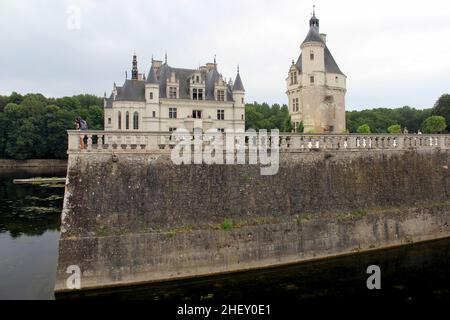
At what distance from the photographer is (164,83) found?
36094 millimetres

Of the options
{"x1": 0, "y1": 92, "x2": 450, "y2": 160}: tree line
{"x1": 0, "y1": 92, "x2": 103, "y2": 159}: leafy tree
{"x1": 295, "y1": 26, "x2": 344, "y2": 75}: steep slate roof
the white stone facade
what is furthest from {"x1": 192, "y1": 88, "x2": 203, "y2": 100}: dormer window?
{"x1": 0, "y1": 92, "x2": 103, "y2": 159}: leafy tree

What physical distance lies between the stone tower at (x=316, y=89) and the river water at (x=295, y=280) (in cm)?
1315

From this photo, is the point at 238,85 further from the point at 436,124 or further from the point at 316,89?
the point at 436,124

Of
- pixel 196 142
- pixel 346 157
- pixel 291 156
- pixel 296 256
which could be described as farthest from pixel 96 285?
pixel 346 157

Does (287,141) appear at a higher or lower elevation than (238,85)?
lower

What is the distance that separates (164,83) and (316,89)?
13994 millimetres

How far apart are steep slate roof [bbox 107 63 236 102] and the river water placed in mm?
18075

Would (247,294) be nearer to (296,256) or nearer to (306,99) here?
(296,256)

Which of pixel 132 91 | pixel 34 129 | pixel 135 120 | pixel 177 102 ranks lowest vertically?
pixel 135 120

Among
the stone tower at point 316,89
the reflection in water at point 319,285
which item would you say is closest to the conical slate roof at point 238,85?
the stone tower at point 316,89

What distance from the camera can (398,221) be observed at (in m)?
19.4

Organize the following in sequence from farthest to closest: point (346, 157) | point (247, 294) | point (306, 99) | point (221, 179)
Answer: point (306, 99) < point (346, 157) < point (221, 179) < point (247, 294)

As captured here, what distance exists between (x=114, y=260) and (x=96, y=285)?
3.40 feet

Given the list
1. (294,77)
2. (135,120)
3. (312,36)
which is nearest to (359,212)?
(294,77)
